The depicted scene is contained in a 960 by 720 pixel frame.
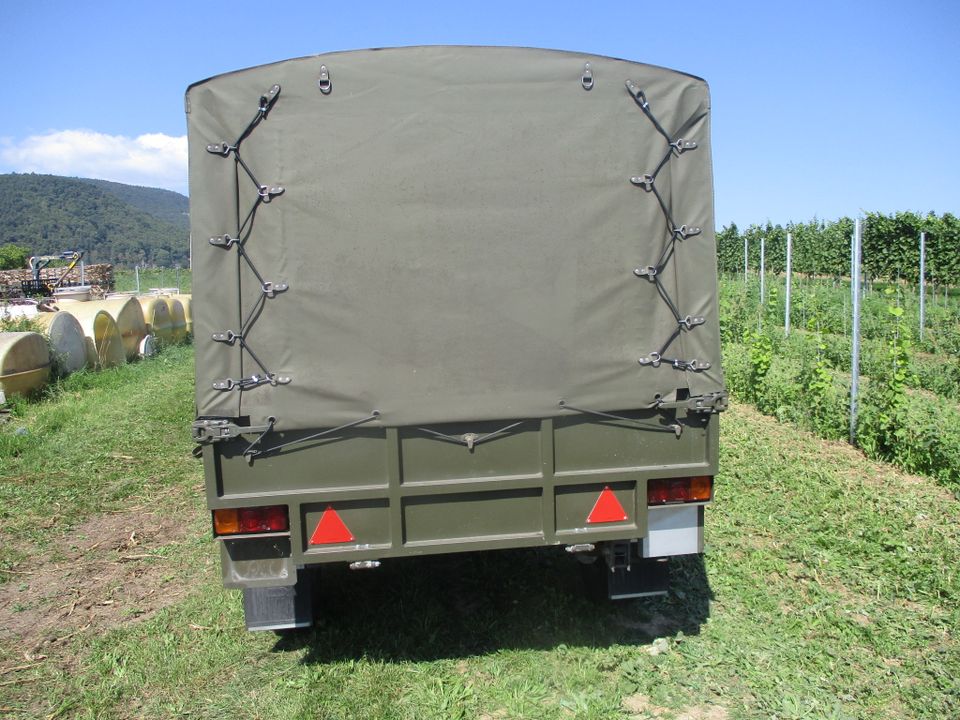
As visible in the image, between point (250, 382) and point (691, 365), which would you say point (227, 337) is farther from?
point (691, 365)

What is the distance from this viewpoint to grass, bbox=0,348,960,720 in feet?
A: 12.7

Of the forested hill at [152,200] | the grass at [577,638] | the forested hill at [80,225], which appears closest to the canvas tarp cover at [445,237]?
the grass at [577,638]

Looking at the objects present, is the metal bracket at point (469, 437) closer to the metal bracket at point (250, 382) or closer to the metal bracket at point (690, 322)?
the metal bracket at point (250, 382)

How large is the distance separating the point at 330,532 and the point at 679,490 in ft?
5.65

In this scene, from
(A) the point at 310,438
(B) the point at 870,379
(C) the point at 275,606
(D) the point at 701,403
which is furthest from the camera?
(B) the point at 870,379

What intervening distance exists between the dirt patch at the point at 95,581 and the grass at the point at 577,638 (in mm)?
83

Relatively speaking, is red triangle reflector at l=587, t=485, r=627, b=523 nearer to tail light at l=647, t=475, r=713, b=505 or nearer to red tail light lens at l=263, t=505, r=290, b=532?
tail light at l=647, t=475, r=713, b=505

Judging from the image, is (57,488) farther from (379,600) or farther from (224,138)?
(224,138)

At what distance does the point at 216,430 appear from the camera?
351cm

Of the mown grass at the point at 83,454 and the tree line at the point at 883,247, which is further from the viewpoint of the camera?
the tree line at the point at 883,247

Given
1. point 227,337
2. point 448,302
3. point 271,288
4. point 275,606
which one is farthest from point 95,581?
point 448,302

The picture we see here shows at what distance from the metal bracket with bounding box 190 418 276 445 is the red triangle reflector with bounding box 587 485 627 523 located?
5.32 ft

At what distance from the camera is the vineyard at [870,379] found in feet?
23.9

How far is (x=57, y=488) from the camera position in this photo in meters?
7.46
